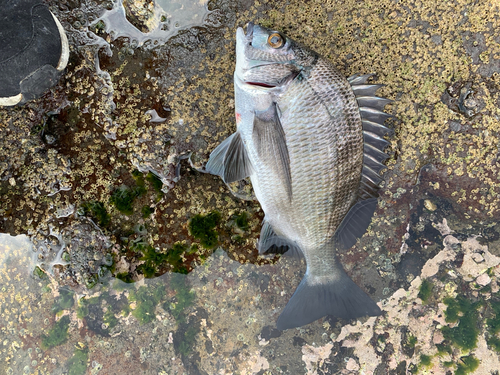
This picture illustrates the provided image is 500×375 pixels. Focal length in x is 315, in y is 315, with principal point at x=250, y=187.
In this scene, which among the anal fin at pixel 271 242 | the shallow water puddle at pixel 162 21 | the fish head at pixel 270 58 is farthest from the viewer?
the shallow water puddle at pixel 162 21

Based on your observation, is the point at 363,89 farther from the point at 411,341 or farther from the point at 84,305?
the point at 84,305

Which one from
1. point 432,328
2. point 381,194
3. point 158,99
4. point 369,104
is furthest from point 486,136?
point 158,99

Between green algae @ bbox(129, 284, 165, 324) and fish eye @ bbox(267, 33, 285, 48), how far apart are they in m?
2.04

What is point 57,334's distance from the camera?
8.51ft

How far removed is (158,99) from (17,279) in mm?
1900

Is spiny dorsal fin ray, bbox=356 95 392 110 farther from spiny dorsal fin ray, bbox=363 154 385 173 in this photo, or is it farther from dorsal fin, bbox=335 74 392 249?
spiny dorsal fin ray, bbox=363 154 385 173

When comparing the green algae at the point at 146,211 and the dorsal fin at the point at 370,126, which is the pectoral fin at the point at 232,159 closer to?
the green algae at the point at 146,211

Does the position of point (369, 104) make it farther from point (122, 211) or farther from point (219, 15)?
point (122, 211)

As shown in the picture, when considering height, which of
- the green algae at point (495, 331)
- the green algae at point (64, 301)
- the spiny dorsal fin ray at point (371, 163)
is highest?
the spiny dorsal fin ray at point (371, 163)

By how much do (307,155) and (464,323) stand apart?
2.00m

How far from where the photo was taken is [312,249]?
230 cm

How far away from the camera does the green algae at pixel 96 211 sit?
101 inches

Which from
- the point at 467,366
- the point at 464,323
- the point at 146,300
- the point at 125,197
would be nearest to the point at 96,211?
the point at 125,197

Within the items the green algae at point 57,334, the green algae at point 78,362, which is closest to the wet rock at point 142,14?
the green algae at point 57,334
